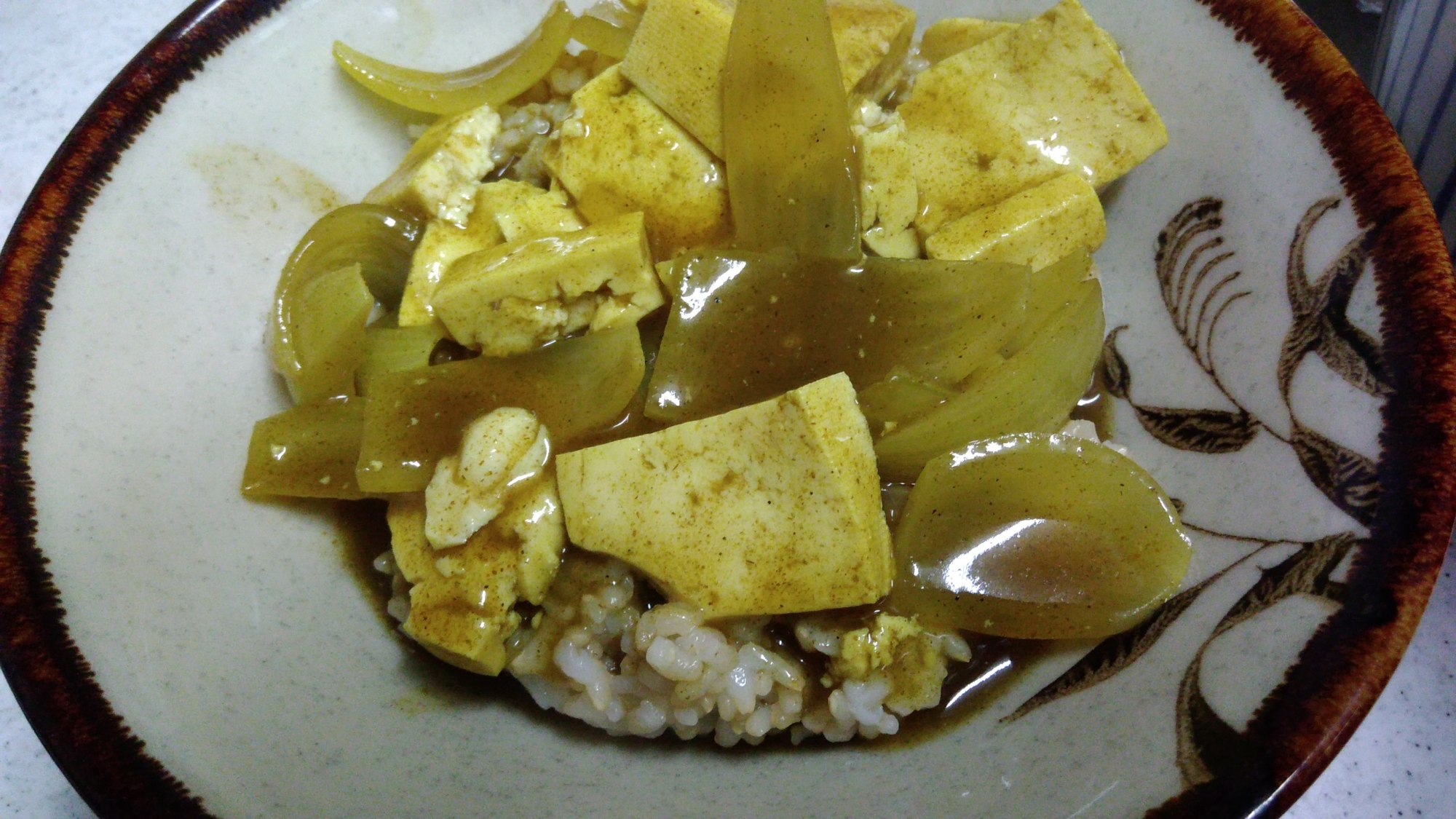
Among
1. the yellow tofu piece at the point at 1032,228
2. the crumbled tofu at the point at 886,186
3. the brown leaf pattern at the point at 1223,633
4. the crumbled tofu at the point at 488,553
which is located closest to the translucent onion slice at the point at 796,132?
the crumbled tofu at the point at 886,186

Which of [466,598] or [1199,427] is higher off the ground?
[1199,427]

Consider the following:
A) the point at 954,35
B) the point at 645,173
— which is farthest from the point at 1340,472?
the point at 645,173

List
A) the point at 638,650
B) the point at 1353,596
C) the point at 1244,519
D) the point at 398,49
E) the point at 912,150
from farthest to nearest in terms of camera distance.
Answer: the point at 398,49, the point at 912,150, the point at 638,650, the point at 1244,519, the point at 1353,596

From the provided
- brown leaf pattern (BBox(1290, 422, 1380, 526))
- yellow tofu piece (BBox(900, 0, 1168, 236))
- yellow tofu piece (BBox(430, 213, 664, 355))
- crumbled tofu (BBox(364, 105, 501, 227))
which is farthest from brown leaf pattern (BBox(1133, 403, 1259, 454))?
crumbled tofu (BBox(364, 105, 501, 227))

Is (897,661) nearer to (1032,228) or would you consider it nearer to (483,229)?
(1032,228)

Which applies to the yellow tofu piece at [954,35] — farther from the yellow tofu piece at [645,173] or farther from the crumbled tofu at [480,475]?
the crumbled tofu at [480,475]

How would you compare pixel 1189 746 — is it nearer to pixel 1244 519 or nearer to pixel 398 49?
pixel 1244 519

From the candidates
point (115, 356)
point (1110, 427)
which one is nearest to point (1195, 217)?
point (1110, 427)

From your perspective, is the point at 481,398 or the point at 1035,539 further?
the point at 481,398
